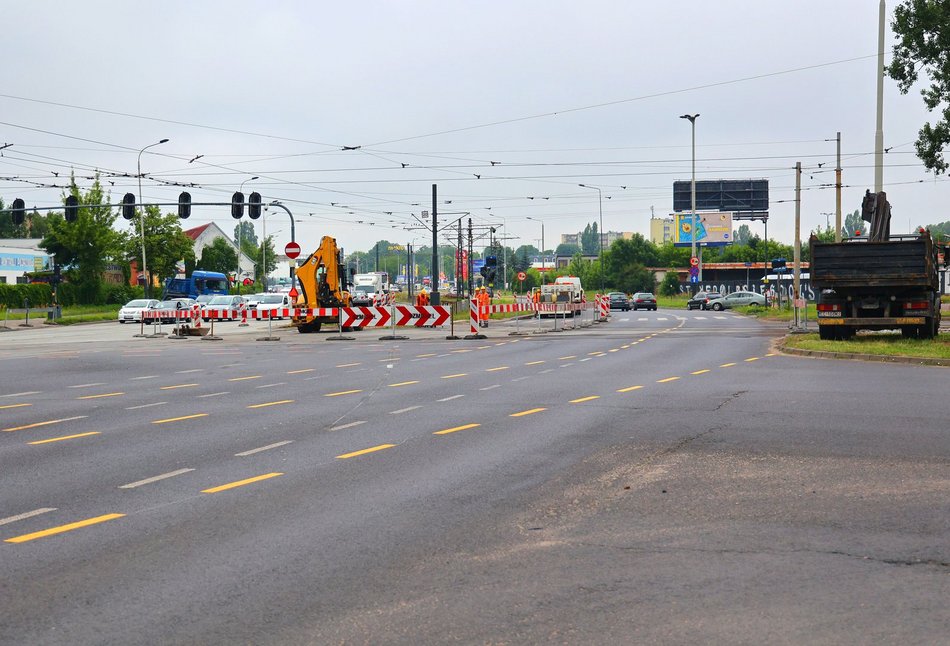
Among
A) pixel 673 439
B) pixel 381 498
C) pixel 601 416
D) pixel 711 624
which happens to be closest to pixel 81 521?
pixel 381 498

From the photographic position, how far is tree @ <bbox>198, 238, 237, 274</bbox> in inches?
4087

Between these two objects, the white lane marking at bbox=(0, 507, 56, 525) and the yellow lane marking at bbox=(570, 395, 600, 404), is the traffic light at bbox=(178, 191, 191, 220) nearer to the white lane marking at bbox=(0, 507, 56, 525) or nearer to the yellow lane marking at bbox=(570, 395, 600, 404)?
the yellow lane marking at bbox=(570, 395, 600, 404)

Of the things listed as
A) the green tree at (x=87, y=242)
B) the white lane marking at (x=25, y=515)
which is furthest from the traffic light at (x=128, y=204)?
the white lane marking at (x=25, y=515)

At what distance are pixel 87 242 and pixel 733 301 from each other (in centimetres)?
4500

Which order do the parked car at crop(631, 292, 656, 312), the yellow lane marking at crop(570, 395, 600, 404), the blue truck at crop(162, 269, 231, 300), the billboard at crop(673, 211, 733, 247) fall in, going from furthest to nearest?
the billboard at crop(673, 211, 733, 247), the blue truck at crop(162, 269, 231, 300), the parked car at crop(631, 292, 656, 312), the yellow lane marking at crop(570, 395, 600, 404)

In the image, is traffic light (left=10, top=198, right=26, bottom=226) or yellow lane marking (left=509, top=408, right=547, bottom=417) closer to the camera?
yellow lane marking (left=509, top=408, right=547, bottom=417)

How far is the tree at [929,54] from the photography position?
27.5 meters

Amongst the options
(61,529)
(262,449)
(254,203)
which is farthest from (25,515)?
(254,203)

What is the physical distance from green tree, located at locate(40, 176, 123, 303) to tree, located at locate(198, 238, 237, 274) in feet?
92.3

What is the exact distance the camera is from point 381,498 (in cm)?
784

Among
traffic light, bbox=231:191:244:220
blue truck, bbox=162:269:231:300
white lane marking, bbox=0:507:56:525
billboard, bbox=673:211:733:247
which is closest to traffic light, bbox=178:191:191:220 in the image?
traffic light, bbox=231:191:244:220

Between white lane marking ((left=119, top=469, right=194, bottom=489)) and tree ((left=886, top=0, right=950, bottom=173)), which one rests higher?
tree ((left=886, top=0, right=950, bottom=173))

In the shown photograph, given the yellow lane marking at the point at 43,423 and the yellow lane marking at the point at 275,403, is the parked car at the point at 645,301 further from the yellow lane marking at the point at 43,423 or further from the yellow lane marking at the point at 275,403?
the yellow lane marking at the point at 43,423

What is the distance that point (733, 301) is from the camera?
75.2 metres
